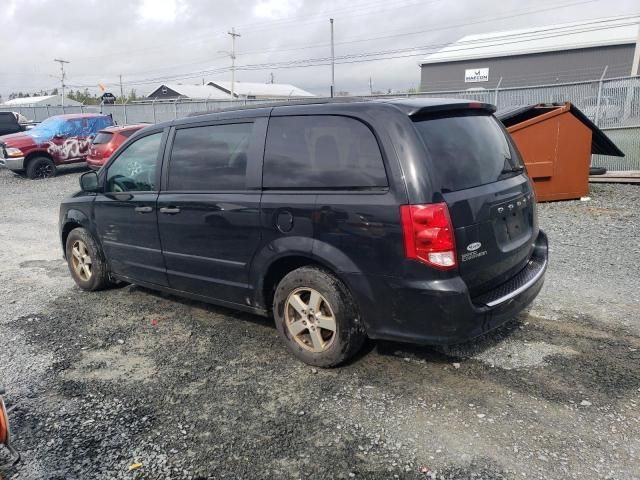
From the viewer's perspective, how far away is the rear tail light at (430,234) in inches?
115

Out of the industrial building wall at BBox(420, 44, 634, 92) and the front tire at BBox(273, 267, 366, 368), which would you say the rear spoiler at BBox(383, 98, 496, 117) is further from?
the industrial building wall at BBox(420, 44, 634, 92)

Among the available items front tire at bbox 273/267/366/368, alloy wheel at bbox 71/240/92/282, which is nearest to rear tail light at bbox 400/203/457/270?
front tire at bbox 273/267/366/368

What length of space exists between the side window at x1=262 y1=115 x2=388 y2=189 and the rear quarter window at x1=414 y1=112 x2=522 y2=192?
344mm

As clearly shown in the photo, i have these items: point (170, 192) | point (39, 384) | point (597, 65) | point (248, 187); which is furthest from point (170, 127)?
point (597, 65)

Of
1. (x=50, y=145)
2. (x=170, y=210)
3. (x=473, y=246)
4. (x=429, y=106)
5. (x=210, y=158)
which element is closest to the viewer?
(x=473, y=246)

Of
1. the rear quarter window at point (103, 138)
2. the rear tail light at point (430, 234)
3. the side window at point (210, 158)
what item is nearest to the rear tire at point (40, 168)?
the rear quarter window at point (103, 138)

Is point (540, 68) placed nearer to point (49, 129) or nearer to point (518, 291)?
point (49, 129)

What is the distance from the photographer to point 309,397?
3244 mm

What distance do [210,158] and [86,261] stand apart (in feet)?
7.41

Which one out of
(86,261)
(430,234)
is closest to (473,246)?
(430,234)

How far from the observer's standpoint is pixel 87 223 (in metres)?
5.19

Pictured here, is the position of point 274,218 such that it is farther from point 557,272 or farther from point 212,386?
point 557,272

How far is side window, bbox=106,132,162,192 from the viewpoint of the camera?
14.7 ft

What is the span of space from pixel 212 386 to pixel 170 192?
170cm
